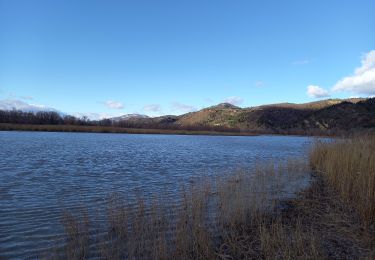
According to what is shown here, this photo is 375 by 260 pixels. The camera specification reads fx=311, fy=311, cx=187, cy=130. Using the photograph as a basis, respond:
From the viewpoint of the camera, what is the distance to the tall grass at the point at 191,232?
5.20 meters

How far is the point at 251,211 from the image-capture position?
305 inches

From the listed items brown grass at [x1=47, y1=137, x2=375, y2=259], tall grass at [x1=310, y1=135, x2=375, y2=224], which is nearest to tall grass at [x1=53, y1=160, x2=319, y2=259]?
brown grass at [x1=47, y1=137, x2=375, y2=259]

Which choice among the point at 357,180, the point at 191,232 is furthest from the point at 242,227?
the point at 357,180

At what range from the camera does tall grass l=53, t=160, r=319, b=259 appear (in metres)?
5.20

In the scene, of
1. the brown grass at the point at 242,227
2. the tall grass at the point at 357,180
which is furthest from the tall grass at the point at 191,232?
the tall grass at the point at 357,180

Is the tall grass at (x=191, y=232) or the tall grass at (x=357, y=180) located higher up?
the tall grass at (x=357, y=180)

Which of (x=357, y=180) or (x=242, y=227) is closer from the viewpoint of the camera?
(x=242, y=227)

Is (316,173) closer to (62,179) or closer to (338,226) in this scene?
(338,226)

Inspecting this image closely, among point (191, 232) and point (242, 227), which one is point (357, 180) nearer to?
point (242, 227)

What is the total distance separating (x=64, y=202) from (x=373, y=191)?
25.5ft

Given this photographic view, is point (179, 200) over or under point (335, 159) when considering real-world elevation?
under

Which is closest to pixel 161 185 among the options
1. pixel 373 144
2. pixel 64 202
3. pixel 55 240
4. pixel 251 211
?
pixel 64 202

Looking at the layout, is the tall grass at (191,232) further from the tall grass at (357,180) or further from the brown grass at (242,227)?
the tall grass at (357,180)

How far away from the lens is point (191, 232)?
626 cm
